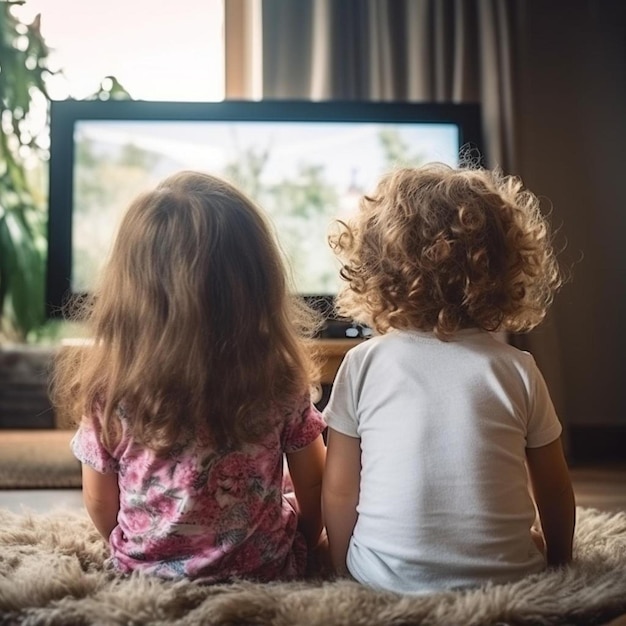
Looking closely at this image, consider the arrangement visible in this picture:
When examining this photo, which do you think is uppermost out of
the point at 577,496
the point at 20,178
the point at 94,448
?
the point at 20,178

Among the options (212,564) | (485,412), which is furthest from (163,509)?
(485,412)

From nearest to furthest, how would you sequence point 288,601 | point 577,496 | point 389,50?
1. point 288,601
2. point 577,496
3. point 389,50

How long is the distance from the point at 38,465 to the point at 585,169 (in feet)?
6.25

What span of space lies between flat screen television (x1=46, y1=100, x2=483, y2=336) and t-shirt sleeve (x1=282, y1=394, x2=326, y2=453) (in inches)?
51.2

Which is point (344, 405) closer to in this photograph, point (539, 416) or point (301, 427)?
point (301, 427)

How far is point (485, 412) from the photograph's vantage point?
3.50ft

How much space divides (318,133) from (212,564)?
165 cm

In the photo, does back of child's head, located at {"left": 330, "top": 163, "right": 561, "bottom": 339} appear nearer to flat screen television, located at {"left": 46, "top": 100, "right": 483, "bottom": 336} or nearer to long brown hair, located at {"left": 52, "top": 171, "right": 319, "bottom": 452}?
long brown hair, located at {"left": 52, "top": 171, "right": 319, "bottom": 452}

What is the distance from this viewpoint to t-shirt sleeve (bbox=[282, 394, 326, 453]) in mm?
1171

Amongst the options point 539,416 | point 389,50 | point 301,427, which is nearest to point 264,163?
point 389,50

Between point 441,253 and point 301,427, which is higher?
point 441,253

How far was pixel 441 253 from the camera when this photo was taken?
111cm

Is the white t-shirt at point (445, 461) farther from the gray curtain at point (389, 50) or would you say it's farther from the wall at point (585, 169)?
the wall at point (585, 169)

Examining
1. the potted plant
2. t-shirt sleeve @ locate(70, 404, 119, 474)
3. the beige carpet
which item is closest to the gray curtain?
the potted plant
